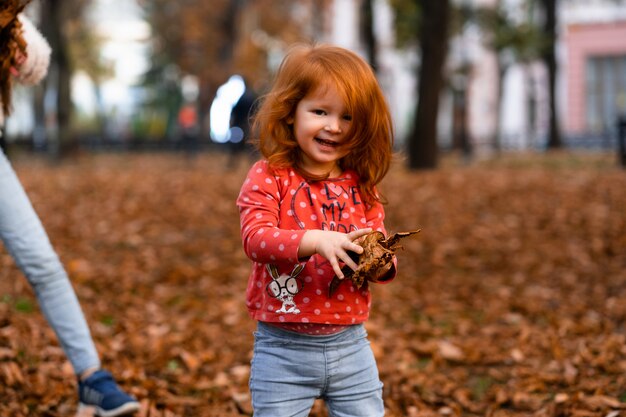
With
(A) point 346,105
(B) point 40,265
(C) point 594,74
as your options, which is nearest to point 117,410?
(B) point 40,265

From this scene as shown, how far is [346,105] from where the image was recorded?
275 cm

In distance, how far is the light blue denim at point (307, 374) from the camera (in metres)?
2.74

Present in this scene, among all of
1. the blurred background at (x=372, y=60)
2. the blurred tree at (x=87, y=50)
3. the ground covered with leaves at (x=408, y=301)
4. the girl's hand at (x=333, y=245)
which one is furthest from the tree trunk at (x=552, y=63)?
the girl's hand at (x=333, y=245)

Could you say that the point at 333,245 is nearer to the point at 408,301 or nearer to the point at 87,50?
the point at 408,301

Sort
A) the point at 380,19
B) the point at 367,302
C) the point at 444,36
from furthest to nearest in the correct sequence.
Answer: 1. the point at 380,19
2. the point at 444,36
3. the point at 367,302

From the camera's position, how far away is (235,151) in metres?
19.5

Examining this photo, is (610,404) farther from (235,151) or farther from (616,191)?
(235,151)

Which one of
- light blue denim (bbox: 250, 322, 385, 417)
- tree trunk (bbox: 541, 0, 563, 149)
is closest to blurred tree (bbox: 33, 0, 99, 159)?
tree trunk (bbox: 541, 0, 563, 149)

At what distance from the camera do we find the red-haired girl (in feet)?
8.94

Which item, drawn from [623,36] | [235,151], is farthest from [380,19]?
[235,151]

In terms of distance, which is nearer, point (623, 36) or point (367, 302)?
point (367, 302)

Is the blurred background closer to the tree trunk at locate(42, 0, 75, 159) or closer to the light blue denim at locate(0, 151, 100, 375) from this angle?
the tree trunk at locate(42, 0, 75, 159)

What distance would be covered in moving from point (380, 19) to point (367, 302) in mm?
42895

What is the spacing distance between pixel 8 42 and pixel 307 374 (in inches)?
71.6
